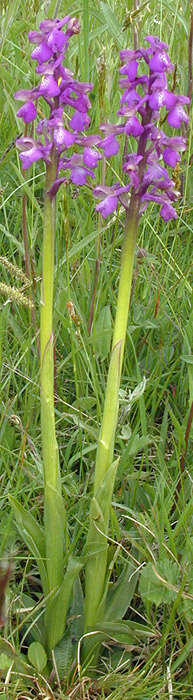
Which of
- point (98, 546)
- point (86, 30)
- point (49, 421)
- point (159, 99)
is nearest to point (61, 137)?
point (159, 99)

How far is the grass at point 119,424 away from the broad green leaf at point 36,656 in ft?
0.07

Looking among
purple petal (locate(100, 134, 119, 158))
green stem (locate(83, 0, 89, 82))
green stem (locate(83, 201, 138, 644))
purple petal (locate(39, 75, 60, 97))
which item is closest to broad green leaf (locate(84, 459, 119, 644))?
green stem (locate(83, 201, 138, 644))

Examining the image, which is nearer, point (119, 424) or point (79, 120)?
point (79, 120)

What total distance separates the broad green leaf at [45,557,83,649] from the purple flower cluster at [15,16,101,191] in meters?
0.73

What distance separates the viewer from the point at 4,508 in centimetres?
196

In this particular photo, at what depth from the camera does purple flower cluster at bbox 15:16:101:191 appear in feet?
4.26

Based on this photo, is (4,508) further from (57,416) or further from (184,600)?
(184,600)

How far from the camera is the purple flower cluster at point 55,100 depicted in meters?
1.30

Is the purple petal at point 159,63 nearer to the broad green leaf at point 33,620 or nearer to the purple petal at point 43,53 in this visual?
the purple petal at point 43,53

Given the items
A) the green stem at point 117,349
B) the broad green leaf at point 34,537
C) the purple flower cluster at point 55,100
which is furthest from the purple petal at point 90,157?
the broad green leaf at point 34,537

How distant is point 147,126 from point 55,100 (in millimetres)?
168

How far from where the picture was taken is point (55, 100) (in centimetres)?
136

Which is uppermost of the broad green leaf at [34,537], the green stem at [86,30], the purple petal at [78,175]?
the green stem at [86,30]

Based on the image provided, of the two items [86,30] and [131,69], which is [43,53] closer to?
[131,69]
